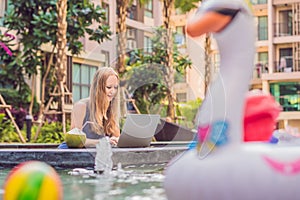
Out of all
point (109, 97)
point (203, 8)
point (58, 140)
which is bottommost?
point (58, 140)

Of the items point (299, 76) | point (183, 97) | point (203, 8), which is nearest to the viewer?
point (203, 8)

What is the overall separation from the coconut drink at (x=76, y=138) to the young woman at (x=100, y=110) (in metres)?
0.05

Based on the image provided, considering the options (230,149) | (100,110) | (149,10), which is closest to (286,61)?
(149,10)

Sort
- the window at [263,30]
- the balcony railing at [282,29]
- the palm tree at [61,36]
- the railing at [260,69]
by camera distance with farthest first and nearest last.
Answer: the window at [263,30]
the railing at [260,69]
the balcony railing at [282,29]
the palm tree at [61,36]

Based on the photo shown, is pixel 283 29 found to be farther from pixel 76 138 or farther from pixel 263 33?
pixel 76 138

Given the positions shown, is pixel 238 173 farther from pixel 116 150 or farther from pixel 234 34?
pixel 116 150

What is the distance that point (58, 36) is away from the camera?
1434 cm

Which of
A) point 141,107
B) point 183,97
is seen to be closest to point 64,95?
point 141,107

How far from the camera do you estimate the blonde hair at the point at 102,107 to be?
595 cm

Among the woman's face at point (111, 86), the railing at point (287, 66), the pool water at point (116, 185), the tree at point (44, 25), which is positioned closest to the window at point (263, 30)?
the railing at point (287, 66)

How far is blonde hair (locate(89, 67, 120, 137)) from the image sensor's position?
595 cm

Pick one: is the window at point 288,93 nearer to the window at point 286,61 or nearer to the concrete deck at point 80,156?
the window at point 286,61

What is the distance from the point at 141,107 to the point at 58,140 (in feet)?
11.6

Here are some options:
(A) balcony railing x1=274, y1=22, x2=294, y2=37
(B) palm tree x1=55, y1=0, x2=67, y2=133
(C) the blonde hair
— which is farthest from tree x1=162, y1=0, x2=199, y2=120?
(A) balcony railing x1=274, y1=22, x2=294, y2=37
